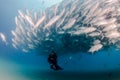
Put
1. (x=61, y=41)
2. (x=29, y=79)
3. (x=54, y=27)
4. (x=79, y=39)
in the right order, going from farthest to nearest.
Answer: (x=29, y=79)
(x=61, y=41)
(x=79, y=39)
(x=54, y=27)

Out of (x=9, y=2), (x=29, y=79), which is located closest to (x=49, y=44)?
(x=9, y=2)

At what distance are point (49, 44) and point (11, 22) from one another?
3104mm

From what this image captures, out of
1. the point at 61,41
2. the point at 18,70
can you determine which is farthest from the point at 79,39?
the point at 18,70

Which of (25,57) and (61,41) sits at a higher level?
(25,57)

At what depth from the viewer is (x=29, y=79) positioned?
65.7ft

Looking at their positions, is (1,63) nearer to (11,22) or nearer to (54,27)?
(11,22)

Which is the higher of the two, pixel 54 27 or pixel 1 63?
pixel 1 63

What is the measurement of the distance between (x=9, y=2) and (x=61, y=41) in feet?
14.1

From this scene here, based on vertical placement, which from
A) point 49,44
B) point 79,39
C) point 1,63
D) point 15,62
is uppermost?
point 15,62

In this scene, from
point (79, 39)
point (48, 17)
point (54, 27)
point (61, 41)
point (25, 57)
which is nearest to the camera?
point (48, 17)

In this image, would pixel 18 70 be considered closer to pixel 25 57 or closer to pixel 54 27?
pixel 25 57

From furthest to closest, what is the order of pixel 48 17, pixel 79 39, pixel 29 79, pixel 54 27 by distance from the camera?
pixel 29 79 < pixel 79 39 < pixel 54 27 < pixel 48 17

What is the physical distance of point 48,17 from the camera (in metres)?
12.2

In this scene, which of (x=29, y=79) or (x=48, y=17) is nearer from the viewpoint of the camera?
(x=48, y=17)
